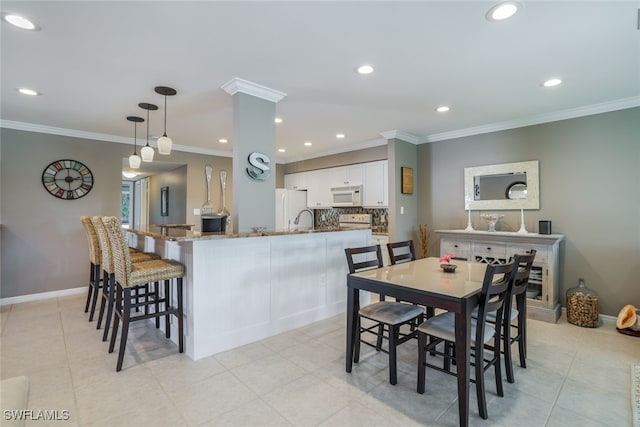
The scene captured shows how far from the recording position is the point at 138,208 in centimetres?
912

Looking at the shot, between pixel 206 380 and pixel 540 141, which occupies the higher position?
pixel 540 141

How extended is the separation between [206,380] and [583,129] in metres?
4.74

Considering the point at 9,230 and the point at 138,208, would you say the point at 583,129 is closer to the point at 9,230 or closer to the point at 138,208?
the point at 9,230

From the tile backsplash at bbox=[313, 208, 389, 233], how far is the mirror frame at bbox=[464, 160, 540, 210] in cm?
153

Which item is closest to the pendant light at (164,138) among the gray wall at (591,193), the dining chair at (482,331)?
the dining chair at (482,331)

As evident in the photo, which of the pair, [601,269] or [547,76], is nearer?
[547,76]

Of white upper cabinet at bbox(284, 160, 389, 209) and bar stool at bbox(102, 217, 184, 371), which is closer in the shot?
bar stool at bbox(102, 217, 184, 371)

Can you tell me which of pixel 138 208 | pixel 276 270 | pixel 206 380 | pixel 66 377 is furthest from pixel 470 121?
pixel 138 208

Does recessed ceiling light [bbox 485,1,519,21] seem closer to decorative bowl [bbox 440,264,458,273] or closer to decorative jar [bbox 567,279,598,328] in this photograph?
decorative bowl [bbox 440,264,458,273]

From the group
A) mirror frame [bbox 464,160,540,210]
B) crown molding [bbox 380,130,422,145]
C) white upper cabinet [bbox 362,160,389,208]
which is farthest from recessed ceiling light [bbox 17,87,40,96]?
mirror frame [bbox 464,160,540,210]

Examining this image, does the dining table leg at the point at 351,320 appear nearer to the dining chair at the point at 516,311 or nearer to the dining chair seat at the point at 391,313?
the dining chair seat at the point at 391,313

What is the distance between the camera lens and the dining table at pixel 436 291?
1.73m

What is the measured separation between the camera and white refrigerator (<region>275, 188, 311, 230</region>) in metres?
6.50

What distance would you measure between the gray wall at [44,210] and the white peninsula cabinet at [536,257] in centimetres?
543
